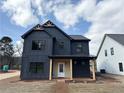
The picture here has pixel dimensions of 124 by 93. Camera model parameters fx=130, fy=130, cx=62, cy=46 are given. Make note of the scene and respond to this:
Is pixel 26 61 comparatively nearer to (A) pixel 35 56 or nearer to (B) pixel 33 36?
(A) pixel 35 56

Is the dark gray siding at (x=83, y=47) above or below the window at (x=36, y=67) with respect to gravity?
above

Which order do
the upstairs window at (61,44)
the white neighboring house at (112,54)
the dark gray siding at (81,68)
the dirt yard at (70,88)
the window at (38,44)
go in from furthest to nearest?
the white neighboring house at (112,54), the upstairs window at (61,44), the dark gray siding at (81,68), the window at (38,44), the dirt yard at (70,88)

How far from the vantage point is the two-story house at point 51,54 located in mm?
17422

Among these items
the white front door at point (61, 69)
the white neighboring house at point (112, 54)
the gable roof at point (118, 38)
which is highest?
the gable roof at point (118, 38)

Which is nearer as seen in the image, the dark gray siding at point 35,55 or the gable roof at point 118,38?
the dark gray siding at point 35,55

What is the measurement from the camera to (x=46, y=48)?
18.2 m

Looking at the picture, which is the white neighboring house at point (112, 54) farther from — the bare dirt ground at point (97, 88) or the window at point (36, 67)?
the window at point (36, 67)

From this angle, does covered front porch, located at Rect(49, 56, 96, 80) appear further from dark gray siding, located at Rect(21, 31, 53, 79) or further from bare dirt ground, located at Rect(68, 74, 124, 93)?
bare dirt ground, located at Rect(68, 74, 124, 93)

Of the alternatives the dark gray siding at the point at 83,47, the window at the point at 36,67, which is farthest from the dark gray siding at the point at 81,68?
the window at the point at 36,67

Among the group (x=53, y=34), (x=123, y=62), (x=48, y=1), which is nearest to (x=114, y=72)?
(x=123, y=62)

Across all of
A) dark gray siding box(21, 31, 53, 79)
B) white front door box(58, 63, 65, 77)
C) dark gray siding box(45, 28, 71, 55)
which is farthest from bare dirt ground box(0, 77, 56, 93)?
dark gray siding box(45, 28, 71, 55)

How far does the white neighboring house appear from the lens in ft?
71.4

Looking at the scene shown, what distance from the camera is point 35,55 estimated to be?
17953 mm

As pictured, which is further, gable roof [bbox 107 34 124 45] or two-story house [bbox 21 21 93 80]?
gable roof [bbox 107 34 124 45]
